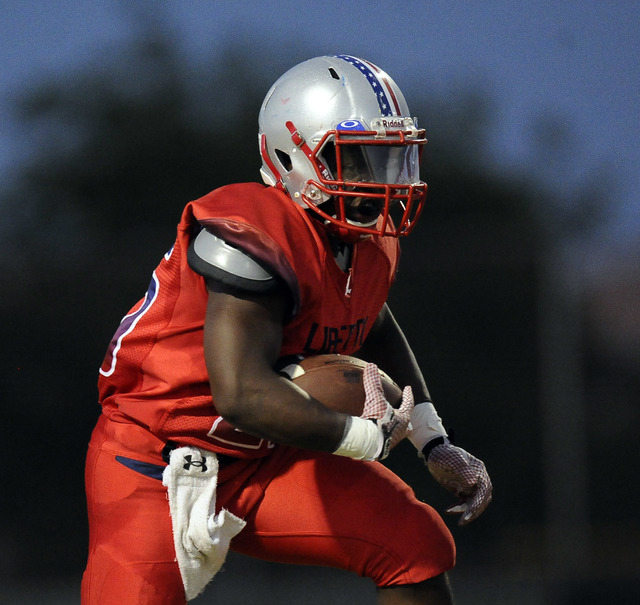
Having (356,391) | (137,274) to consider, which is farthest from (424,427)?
(137,274)

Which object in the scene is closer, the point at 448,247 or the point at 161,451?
the point at 161,451

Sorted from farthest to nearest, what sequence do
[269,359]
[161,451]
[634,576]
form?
1. [634,576]
2. [161,451]
3. [269,359]

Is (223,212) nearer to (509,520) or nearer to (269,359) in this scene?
(269,359)

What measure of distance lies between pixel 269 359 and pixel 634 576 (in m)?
2.98

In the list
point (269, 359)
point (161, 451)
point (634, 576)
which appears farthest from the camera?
point (634, 576)

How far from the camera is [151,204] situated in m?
4.42

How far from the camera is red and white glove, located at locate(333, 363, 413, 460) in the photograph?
1810 millimetres

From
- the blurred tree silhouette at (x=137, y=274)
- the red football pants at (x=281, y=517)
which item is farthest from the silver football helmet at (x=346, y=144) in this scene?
the blurred tree silhouette at (x=137, y=274)

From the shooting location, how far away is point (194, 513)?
1.97 m

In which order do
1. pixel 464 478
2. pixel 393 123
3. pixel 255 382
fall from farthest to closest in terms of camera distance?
1. pixel 464 478
2. pixel 393 123
3. pixel 255 382

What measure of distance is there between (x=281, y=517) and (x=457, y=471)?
0.42m

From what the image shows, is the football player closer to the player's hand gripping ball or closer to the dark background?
the player's hand gripping ball

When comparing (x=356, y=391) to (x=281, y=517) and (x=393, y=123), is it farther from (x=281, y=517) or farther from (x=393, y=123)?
(x=393, y=123)

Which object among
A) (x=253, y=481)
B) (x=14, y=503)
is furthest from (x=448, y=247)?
(x=253, y=481)
